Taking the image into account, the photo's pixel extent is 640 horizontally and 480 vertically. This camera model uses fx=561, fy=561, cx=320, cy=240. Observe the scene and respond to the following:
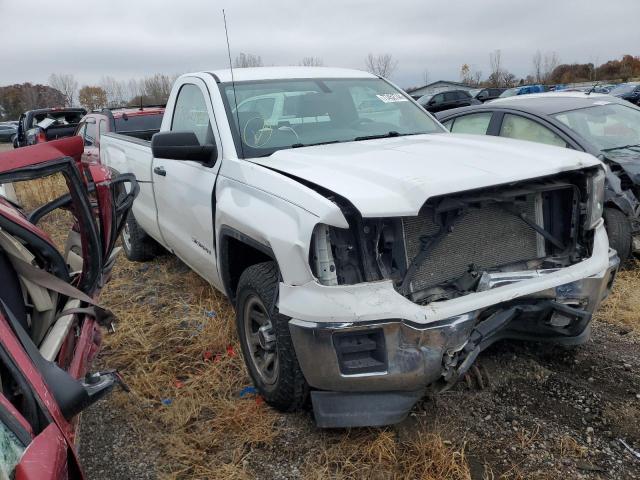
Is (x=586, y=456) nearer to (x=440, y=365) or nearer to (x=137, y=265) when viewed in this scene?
(x=440, y=365)

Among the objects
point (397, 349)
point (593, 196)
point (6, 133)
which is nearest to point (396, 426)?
point (397, 349)

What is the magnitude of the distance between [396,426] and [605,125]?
4.30 metres

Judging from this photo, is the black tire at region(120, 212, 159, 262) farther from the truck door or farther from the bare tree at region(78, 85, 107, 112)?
the bare tree at region(78, 85, 107, 112)

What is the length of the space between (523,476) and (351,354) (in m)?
0.98

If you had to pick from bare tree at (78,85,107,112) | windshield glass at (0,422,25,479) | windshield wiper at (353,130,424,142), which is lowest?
windshield glass at (0,422,25,479)

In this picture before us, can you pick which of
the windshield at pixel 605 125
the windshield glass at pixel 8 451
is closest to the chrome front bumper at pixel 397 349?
the windshield glass at pixel 8 451

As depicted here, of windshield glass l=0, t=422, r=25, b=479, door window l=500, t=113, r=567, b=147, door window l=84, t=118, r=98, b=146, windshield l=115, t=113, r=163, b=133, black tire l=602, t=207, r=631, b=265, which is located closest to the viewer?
windshield glass l=0, t=422, r=25, b=479

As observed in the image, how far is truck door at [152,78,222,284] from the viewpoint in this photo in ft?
12.2

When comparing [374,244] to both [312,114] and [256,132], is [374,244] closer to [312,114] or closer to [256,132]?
[256,132]

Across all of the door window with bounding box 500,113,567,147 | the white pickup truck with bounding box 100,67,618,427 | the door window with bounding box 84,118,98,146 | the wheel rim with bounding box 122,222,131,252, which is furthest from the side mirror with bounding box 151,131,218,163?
the door window with bounding box 84,118,98,146

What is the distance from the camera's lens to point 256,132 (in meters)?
3.66

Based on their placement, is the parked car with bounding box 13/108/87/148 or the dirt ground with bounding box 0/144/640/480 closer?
the dirt ground with bounding box 0/144/640/480

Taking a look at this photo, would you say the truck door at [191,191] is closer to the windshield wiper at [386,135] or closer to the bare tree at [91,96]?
the windshield wiper at [386,135]

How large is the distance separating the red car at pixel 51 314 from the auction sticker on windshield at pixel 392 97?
6.76 ft
